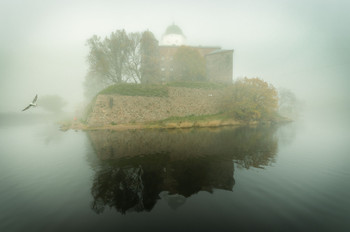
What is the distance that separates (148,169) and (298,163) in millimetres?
11623

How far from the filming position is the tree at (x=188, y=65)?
44219mm

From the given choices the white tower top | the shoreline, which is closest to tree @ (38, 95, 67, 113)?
the shoreline

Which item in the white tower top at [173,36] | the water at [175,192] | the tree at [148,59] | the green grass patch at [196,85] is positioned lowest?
the water at [175,192]

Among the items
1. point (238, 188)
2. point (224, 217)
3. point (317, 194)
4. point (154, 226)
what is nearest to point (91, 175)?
point (154, 226)

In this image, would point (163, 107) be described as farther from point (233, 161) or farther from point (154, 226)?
point (154, 226)

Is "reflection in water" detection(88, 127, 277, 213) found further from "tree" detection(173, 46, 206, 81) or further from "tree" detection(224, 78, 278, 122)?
"tree" detection(173, 46, 206, 81)

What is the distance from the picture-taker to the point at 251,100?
111 feet

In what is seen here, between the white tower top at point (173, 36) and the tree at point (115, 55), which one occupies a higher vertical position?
the white tower top at point (173, 36)

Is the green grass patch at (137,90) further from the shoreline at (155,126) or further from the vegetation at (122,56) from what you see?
the shoreline at (155,126)

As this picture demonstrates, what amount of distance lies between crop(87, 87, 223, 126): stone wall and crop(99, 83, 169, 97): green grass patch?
1004 mm

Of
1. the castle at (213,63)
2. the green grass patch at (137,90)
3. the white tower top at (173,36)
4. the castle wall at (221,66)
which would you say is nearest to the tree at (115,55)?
the green grass patch at (137,90)

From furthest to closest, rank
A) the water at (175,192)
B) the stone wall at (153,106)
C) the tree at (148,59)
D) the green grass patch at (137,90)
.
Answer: the tree at (148,59) < the green grass patch at (137,90) < the stone wall at (153,106) < the water at (175,192)

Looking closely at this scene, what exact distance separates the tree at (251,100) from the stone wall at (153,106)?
5094 mm

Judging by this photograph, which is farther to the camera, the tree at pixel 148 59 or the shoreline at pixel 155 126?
the tree at pixel 148 59
